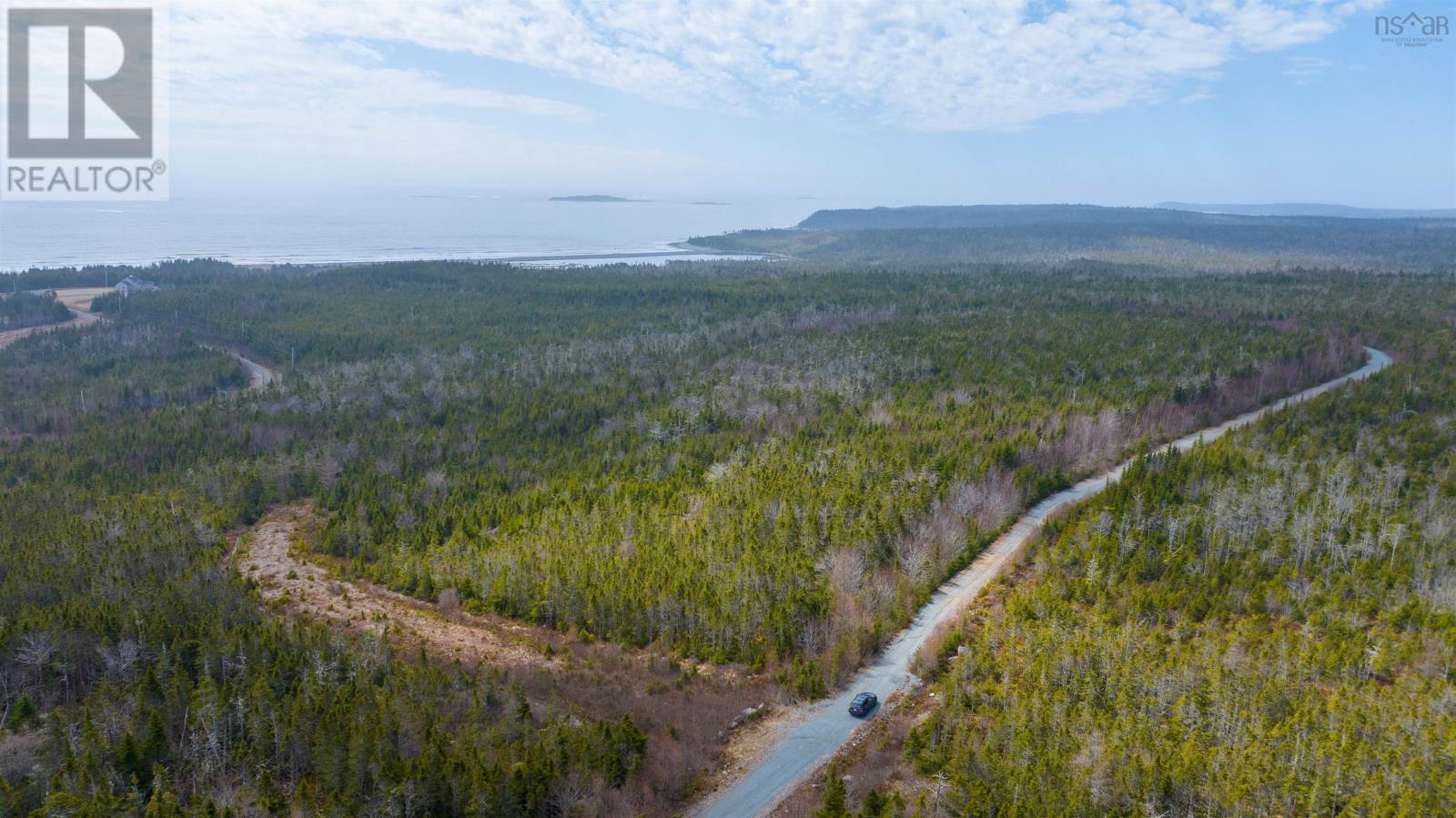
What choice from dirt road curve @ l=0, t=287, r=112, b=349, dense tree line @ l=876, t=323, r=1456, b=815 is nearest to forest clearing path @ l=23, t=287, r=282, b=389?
dirt road curve @ l=0, t=287, r=112, b=349

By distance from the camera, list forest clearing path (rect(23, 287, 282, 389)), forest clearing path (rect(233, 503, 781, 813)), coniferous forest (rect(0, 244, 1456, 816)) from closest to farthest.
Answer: coniferous forest (rect(0, 244, 1456, 816)) < forest clearing path (rect(233, 503, 781, 813)) < forest clearing path (rect(23, 287, 282, 389))

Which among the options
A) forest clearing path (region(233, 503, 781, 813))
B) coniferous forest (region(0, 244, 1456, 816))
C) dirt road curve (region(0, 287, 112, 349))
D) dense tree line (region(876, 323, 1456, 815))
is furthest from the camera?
dirt road curve (region(0, 287, 112, 349))

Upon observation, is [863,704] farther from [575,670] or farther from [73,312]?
[73,312]

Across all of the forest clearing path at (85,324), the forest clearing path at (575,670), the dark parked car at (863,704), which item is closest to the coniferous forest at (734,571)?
the forest clearing path at (575,670)

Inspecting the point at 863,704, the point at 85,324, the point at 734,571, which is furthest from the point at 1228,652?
the point at 85,324

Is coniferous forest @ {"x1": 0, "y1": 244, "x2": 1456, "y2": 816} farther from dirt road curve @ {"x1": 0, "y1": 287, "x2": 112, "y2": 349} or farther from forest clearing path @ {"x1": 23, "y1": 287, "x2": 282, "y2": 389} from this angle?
dirt road curve @ {"x1": 0, "y1": 287, "x2": 112, "y2": 349}

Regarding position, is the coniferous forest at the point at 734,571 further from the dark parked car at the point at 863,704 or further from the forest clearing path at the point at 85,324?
the forest clearing path at the point at 85,324
